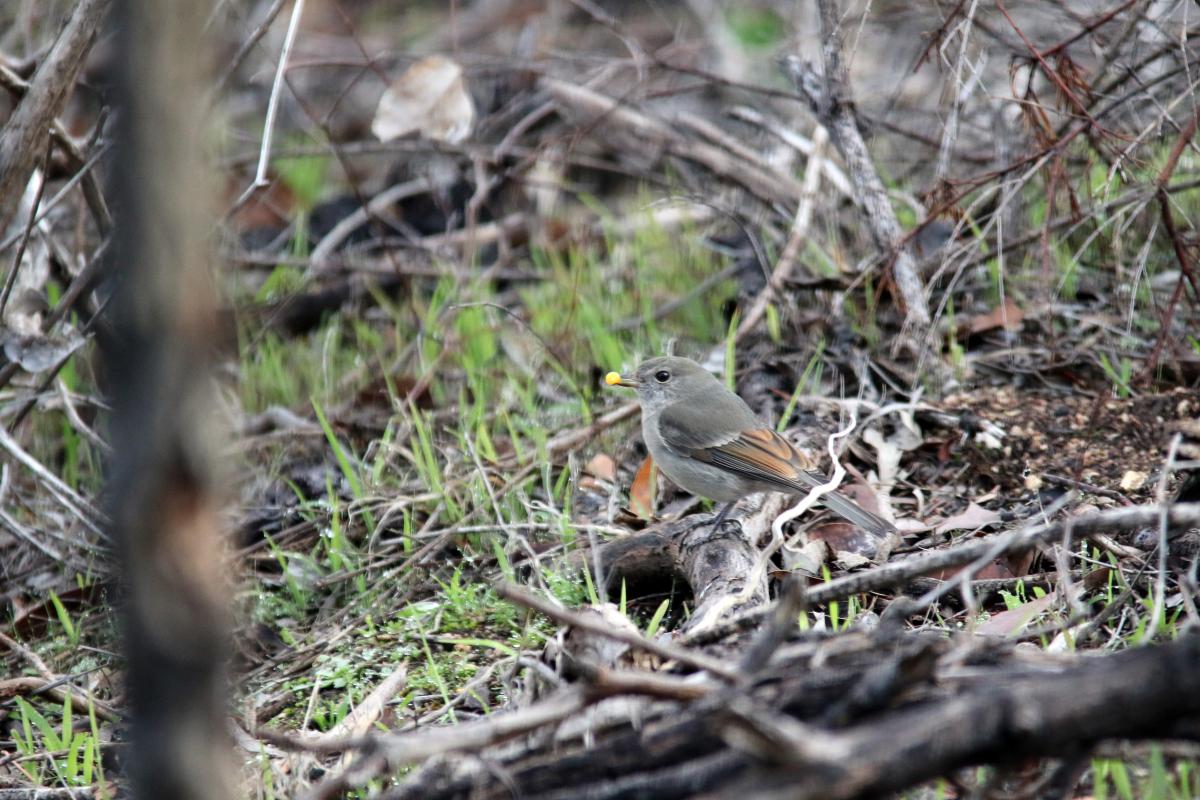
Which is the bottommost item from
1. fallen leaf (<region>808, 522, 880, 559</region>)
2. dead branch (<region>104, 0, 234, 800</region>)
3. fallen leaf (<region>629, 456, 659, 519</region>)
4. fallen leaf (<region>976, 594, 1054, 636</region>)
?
fallen leaf (<region>629, 456, 659, 519</region>)

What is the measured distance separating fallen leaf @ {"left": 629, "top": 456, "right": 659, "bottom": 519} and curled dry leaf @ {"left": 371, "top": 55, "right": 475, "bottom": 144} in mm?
2312

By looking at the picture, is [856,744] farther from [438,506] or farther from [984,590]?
[438,506]

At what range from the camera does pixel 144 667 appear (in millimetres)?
1611

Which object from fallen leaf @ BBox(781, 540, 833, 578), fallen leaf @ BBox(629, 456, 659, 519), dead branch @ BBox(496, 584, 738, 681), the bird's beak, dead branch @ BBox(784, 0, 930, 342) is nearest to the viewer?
dead branch @ BBox(496, 584, 738, 681)

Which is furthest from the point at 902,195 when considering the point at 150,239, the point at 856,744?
the point at 150,239

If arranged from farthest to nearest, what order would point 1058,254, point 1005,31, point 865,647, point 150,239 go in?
point 1005,31 < point 1058,254 < point 865,647 < point 150,239

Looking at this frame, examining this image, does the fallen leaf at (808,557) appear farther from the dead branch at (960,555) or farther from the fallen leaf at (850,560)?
the dead branch at (960,555)

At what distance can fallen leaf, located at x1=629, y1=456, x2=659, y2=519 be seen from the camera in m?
5.24

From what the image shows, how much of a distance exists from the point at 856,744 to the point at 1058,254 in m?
4.84

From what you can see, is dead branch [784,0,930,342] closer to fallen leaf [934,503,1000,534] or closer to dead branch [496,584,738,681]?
fallen leaf [934,503,1000,534]

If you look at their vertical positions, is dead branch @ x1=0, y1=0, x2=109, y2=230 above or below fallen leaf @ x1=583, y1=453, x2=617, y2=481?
above

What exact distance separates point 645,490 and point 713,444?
56cm

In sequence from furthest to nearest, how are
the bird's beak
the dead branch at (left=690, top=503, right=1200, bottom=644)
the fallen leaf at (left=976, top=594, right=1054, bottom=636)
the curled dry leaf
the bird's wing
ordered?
1. the curled dry leaf
2. the bird's beak
3. the bird's wing
4. the fallen leaf at (left=976, top=594, right=1054, bottom=636)
5. the dead branch at (left=690, top=503, right=1200, bottom=644)

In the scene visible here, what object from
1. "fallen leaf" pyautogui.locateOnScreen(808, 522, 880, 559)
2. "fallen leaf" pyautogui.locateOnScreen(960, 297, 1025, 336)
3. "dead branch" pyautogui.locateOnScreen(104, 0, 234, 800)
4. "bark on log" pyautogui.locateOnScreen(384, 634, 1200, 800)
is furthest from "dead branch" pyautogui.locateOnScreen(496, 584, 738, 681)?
"fallen leaf" pyautogui.locateOnScreen(960, 297, 1025, 336)
